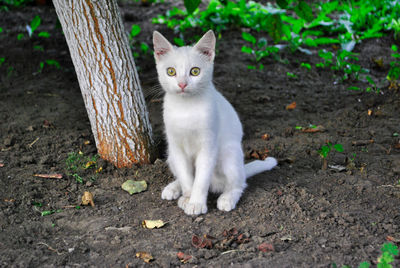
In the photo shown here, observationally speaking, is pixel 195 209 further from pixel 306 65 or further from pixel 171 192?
pixel 306 65

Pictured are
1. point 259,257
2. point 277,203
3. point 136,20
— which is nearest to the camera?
point 259,257

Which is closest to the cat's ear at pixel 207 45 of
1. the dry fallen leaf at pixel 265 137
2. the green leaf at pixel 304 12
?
the green leaf at pixel 304 12

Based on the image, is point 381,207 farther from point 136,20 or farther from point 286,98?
point 136,20

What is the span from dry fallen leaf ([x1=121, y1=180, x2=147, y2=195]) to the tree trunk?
1.19 feet

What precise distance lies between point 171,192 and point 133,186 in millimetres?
354

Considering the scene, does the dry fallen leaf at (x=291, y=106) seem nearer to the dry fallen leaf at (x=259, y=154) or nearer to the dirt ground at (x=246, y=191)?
the dirt ground at (x=246, y=191)

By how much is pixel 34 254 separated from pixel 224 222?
1292 millimetres

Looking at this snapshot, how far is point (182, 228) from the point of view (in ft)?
9.86

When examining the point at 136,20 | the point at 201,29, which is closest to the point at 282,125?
the point at 201,29

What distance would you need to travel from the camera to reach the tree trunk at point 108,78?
11.8 feet

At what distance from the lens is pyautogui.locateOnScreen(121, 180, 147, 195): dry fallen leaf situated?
3.57 meters

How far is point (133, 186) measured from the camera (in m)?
3.62

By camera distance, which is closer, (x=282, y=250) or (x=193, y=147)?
(x=282, y=250)

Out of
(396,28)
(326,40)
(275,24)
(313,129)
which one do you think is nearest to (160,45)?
(275,24)
